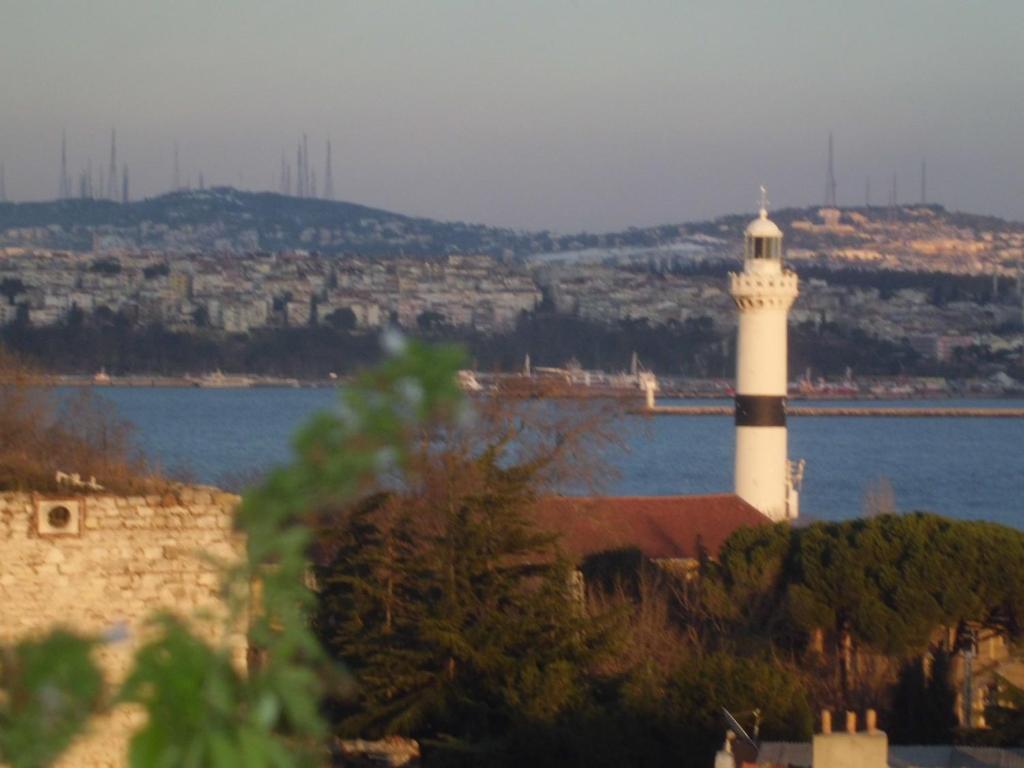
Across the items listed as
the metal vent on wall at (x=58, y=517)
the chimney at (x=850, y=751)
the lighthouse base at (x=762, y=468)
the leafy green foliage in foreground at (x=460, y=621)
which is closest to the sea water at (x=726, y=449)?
the lighthouse base at (x=762, y=468)

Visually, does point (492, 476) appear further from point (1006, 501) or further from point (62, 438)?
point (1006, 501)

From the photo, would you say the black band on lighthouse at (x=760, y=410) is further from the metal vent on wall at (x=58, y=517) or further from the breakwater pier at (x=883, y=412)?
the breakwater pier at (x=883, y=412)

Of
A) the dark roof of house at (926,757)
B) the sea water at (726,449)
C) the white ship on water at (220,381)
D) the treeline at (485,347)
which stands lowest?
the sea water at (726,449)

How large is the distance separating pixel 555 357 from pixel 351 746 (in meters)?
56.6

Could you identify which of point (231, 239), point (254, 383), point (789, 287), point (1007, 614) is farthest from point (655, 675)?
point (231, 239)

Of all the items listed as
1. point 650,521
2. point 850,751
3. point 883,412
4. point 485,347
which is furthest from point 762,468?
point 883,412

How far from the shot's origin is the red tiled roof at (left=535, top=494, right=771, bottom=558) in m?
16.7

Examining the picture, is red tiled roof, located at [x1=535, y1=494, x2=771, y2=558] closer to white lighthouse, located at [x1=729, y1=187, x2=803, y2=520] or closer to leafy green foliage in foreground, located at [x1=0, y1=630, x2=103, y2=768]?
white lighthouse, located at [x1=729, y1=187, x2=803, y2=520]

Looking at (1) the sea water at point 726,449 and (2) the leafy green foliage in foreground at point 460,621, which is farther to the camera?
(1) the sea water at point 726,449

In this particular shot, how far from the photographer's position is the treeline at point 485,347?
58.8 m

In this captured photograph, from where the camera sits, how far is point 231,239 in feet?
398

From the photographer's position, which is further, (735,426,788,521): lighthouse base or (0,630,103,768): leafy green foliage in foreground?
(735,426,788,521): lighthouse base

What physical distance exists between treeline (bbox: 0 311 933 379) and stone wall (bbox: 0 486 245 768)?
150 feet

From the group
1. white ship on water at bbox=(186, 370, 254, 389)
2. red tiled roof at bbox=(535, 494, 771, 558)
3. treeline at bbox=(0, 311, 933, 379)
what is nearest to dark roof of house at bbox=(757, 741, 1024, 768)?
red tiled roof at bbox=(535, 494, 771, 558)
